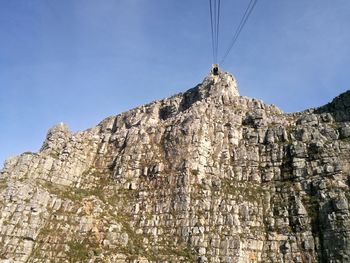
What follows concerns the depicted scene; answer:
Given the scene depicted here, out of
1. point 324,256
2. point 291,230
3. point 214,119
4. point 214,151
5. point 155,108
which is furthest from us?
point 155,108

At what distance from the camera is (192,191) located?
53.6 meters

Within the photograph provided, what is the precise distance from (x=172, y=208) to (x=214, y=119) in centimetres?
1977

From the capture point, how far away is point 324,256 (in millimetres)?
43219

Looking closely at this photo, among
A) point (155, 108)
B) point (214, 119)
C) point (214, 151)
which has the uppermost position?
point (155, 108)

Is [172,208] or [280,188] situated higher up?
[280,188]

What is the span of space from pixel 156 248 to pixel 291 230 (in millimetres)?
18564

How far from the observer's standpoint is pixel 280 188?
52.6 meters

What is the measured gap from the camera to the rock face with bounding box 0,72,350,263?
45812 millimetres

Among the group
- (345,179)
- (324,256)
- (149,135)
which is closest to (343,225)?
(324,256)

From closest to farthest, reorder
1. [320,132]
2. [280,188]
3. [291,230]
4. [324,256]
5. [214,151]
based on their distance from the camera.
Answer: [324,256] < [291,230] < [280,188] < [320,132] < [214,151]

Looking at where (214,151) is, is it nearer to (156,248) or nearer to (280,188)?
(280,188)

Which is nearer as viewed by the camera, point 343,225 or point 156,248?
point 343,225

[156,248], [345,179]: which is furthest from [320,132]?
[156,248]

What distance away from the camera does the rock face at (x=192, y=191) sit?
45812 mm
